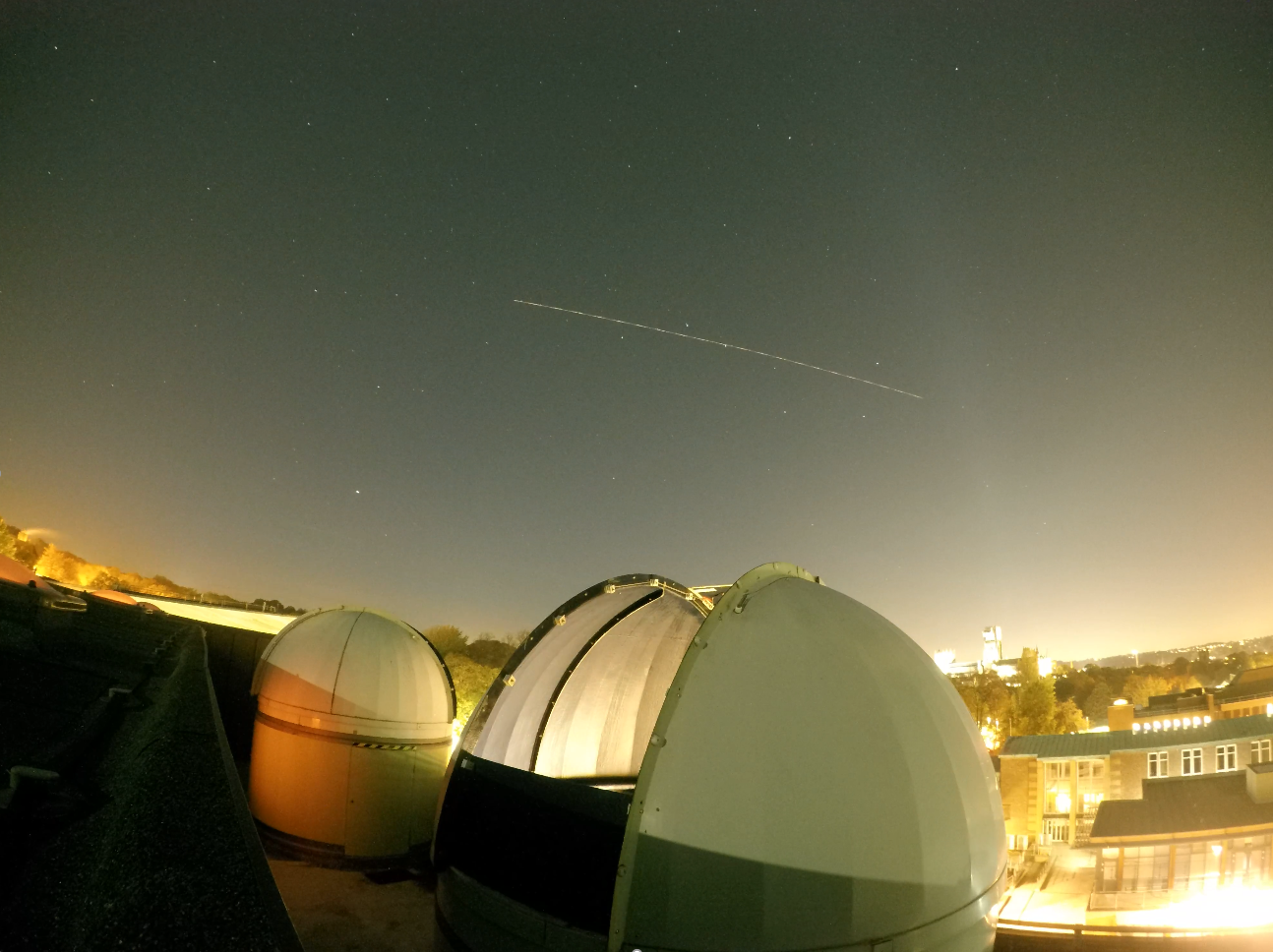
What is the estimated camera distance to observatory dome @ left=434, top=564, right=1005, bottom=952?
2.56 m

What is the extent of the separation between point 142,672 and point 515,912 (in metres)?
3.28

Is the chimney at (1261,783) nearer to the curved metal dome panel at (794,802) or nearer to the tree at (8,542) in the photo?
the curved metal dome panel at (794,802)

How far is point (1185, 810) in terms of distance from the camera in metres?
24.3

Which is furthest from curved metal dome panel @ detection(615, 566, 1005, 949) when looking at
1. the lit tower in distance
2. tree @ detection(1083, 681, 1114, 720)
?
the lit tower in distance

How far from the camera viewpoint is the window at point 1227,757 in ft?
89.4

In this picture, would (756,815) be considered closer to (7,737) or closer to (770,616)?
(770,616)

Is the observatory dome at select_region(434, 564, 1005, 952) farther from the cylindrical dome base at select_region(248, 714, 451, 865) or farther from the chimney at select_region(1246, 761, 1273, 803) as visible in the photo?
the chimney at select_region(1246, 761, 1273, 803)

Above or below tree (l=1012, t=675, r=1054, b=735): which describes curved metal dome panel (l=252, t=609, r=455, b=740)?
above

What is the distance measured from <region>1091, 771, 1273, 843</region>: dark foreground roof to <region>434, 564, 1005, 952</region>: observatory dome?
1093 inches

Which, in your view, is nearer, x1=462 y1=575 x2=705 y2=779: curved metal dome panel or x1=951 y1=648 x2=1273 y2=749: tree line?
x1=462 y1=575 x2=705 y2=779: curved metal dome panel

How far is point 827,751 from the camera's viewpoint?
2.79 metres

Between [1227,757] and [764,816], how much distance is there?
3618 cm

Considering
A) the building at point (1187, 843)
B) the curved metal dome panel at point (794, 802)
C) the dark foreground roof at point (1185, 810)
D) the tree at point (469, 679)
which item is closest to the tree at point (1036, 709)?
the dark foreground roof at point (1185, 810)

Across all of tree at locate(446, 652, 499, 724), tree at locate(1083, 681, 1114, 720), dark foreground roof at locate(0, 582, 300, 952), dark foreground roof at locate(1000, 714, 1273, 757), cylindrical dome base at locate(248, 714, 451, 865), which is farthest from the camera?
tree at locate(1083, 681, 1114, 720)
